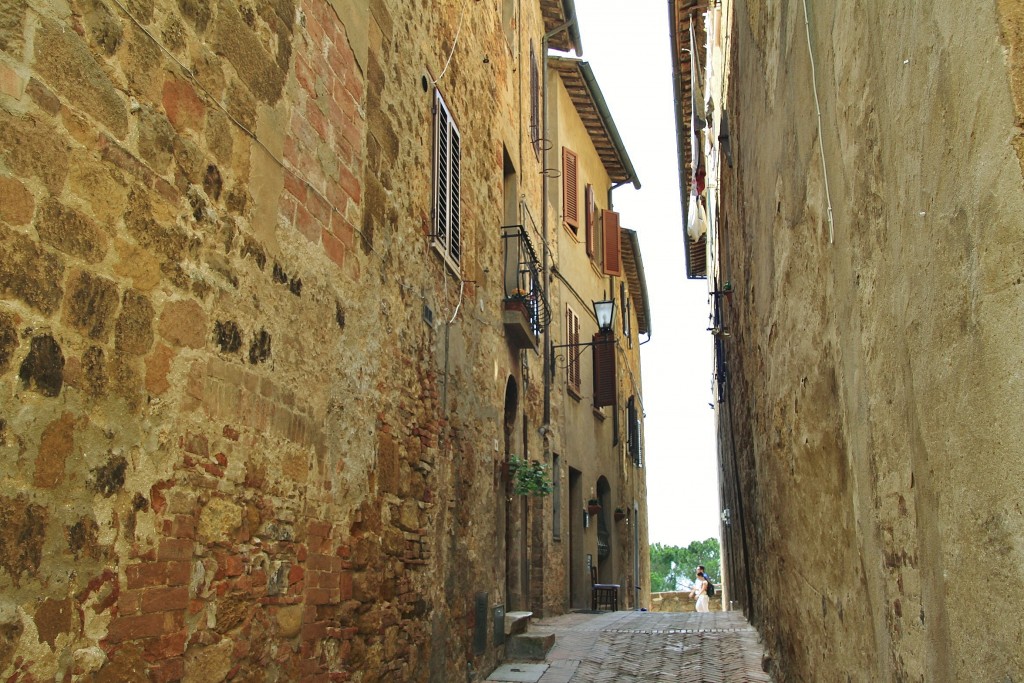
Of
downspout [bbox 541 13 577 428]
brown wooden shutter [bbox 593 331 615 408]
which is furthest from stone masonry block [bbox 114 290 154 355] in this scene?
brown wooden shutter [bbox 593 331 615 408]

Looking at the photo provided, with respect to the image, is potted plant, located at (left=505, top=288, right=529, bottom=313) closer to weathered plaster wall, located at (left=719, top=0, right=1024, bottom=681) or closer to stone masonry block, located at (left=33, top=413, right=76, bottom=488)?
weathered plaster wall, located at (left=719, top=0, right=1024, bottom=681)

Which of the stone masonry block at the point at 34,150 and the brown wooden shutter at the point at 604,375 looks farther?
the brown wooden shutter at the point at 604,375

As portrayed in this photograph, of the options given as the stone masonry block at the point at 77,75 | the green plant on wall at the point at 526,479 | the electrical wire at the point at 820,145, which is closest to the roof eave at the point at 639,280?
the green plant on wall at the point at 526,479

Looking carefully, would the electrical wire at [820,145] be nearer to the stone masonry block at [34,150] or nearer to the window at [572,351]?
the stone masonry block at [34,150]

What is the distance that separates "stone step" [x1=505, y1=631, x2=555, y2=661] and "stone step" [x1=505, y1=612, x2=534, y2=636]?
74mm

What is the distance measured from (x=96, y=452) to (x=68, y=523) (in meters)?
0.25

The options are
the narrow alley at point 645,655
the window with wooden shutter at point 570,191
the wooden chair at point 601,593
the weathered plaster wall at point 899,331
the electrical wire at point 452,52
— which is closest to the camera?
the weathered plaster wall at point 899,331

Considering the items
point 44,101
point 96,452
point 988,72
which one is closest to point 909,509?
point 988,72

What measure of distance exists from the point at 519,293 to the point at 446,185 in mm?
2631

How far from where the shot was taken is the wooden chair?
1566 centimetres

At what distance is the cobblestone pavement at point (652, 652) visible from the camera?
307 inches

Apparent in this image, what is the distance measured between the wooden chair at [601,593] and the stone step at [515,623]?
262 inches

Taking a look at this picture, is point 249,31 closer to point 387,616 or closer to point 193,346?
point 193,346

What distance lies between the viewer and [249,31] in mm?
4297
